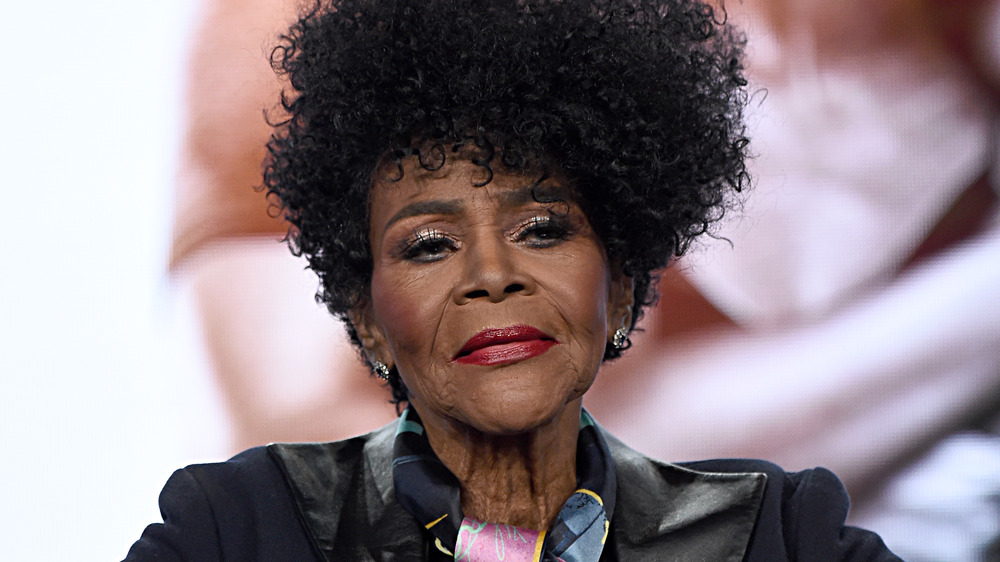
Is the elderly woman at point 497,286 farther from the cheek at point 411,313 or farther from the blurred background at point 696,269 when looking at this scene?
the blurred background at point 696,269

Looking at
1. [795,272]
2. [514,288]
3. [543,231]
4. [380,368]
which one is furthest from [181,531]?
[795,272]

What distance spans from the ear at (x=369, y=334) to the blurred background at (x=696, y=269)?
91cm

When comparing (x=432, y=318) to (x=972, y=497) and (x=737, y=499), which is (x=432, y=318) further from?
(x=972, y=497)

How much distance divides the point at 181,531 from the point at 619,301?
3.02 ft

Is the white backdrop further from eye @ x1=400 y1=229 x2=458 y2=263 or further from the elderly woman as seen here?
eye @ x1=400 y1=229 x2=458 y2=263

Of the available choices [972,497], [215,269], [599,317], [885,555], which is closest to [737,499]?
[885,555]

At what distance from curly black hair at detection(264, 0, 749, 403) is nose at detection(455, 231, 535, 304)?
0.15 metres

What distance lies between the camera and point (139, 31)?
9.93 feet

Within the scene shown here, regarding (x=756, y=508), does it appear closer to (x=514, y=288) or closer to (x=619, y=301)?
(x=619, y=301)

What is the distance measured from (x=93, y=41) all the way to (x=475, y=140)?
1526 mm

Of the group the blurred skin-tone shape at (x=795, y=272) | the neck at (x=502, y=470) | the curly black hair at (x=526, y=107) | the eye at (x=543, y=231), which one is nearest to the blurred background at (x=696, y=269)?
the blurred skin-tone shape at (x=795, y=272)

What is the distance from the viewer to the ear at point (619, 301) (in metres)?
2.18

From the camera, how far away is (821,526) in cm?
207

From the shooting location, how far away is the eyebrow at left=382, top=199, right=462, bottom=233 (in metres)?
1.94
